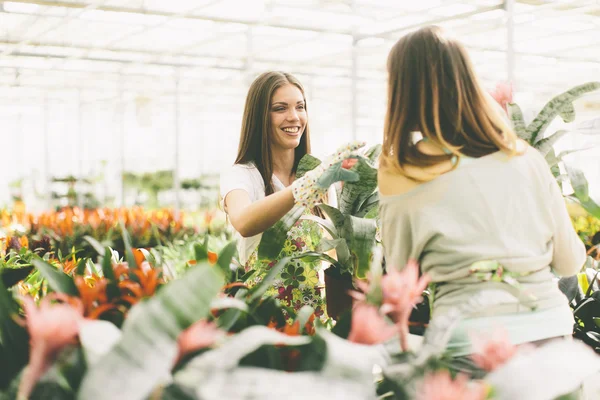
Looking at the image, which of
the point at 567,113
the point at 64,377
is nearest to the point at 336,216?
the point at 567,113

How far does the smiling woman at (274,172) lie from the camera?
Answer: 2.00 meters

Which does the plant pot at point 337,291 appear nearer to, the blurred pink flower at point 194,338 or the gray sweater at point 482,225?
the gray sweater at point 482,225

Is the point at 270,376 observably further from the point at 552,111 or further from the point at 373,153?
the point at 552,111

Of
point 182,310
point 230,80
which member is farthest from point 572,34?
point 182,310

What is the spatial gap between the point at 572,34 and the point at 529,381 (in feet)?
31.2

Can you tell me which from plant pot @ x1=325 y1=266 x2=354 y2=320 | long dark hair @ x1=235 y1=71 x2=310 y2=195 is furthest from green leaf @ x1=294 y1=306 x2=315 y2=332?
long dark hair @ x1=235 y1=71 x2=310 y2=195

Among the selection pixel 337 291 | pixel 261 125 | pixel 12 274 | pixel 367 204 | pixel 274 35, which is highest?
pixel 274 35

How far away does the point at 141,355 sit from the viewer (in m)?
0.67

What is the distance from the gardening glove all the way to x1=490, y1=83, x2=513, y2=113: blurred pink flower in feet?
1.19

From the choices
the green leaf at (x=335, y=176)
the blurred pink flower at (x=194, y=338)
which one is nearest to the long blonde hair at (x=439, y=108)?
the green leaf at (x=335, y=176)

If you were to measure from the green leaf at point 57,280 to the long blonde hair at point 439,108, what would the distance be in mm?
612

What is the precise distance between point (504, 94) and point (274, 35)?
8367 millimetres

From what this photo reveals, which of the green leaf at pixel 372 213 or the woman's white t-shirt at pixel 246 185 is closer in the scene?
the green leaf at pixel 372 213

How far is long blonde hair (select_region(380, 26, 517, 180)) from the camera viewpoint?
119cm
